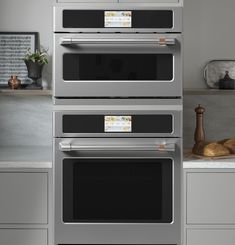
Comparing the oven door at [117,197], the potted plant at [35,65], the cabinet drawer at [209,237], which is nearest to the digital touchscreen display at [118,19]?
the oven door at [117,197]

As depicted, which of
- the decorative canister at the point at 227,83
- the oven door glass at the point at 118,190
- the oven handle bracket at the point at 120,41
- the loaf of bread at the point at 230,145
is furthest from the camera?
the decorative canister at the point at 227,83

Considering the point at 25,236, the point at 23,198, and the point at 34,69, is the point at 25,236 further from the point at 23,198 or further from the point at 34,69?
the point at 34,69

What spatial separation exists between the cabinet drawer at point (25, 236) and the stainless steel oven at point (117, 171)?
3.3 inches

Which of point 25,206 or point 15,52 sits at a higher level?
point 15,52

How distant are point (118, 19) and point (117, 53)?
0.16m

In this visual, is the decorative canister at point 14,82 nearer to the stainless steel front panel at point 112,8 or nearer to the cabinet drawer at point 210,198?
the stainless steel front panel at point 112,8

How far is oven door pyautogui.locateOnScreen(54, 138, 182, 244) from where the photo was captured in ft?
10.1

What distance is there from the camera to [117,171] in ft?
10.1

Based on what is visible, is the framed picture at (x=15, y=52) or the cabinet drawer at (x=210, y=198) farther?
the framed picture at (x=15, y=52)

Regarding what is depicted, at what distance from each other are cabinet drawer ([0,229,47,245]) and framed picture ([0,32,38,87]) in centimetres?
98

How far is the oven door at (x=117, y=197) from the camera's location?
3.07m

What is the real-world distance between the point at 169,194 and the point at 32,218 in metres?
0.69

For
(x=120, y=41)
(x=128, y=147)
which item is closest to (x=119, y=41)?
(x=120, y=41)

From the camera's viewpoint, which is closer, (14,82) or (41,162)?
(41,162)
